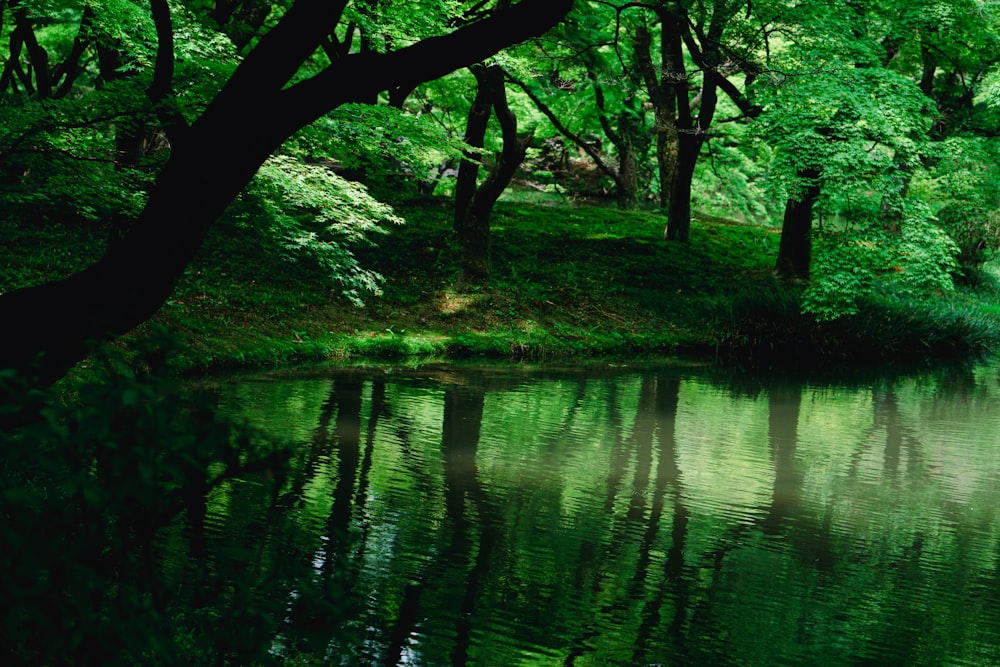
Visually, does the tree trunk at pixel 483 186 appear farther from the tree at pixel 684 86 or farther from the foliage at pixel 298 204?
the foliage at pixel 298 204

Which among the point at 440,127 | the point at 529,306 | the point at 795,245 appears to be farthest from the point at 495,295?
the point at 795,245

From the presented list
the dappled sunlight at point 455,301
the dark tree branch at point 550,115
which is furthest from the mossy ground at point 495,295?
the dark tree branch at point 550,115

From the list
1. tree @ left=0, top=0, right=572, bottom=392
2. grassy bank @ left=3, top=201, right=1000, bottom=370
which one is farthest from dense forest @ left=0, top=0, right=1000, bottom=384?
grassy bank @ left=3, top=201, right=1000, bottom=370

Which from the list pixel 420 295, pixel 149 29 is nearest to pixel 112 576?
pixel 149 29

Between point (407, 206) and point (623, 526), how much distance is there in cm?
1582

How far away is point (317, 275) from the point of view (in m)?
16.7

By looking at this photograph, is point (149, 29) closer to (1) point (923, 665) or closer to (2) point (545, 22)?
(2) point (545, 22)

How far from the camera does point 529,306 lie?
17172mm

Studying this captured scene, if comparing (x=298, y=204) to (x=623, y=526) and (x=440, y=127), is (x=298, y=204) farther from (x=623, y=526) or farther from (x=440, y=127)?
(x=440, y=127)

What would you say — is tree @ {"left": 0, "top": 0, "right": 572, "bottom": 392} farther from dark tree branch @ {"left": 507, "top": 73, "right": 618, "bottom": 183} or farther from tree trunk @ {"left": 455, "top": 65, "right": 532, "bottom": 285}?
tree trunk @ {"left": 455, "top": 65, "right": 532, "bottom": 285}

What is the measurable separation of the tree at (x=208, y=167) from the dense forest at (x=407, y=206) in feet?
0.04

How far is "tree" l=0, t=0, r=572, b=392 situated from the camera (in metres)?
4.11

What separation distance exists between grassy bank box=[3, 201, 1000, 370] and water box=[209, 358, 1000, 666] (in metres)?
2.64

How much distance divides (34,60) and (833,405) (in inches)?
603
